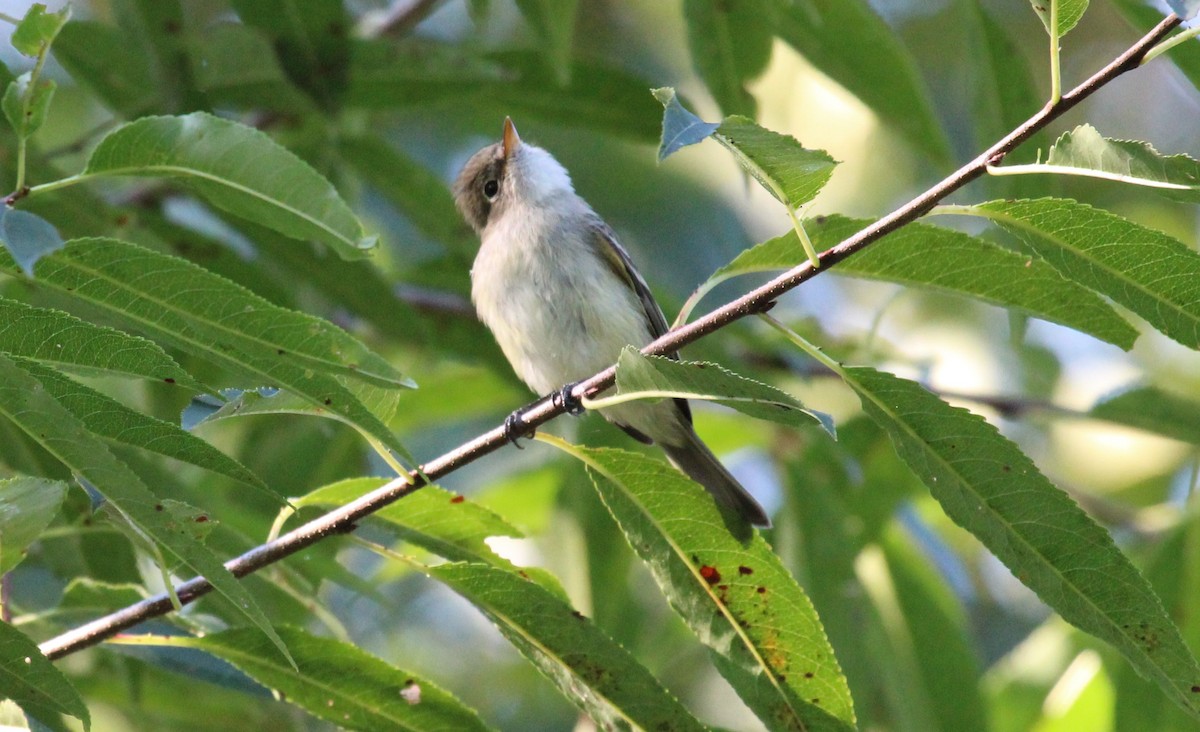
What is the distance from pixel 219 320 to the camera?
1802mm

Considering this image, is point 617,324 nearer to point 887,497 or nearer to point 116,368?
point 887,497

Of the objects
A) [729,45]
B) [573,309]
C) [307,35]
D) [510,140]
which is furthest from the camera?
[510,140]

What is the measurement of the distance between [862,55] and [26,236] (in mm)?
2477

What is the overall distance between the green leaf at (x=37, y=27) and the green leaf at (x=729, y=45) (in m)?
1.83

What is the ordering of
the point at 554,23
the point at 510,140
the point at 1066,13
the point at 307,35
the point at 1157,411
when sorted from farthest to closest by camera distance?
the point at 510,140 < the point at 1157,411 < the point at 307,35 < the point at 554,23 < the point at 1066,13

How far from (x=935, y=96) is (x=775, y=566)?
5.99m

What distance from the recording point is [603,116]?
3789mm

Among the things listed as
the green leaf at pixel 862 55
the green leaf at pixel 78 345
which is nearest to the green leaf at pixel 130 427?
the green leaf at pixel 78 345

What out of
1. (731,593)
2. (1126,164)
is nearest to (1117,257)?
(1126,164)

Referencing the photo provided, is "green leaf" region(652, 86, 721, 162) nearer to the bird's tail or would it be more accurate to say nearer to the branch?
the branch

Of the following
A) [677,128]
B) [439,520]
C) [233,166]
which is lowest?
[439,520]

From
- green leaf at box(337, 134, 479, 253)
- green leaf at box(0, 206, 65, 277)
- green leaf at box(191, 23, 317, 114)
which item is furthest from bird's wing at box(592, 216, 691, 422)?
green leaf at box(0, 206, 65, 277)

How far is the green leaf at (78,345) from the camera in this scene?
1781 millimetres

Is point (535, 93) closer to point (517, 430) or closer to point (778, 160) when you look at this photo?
point (517, 430)
